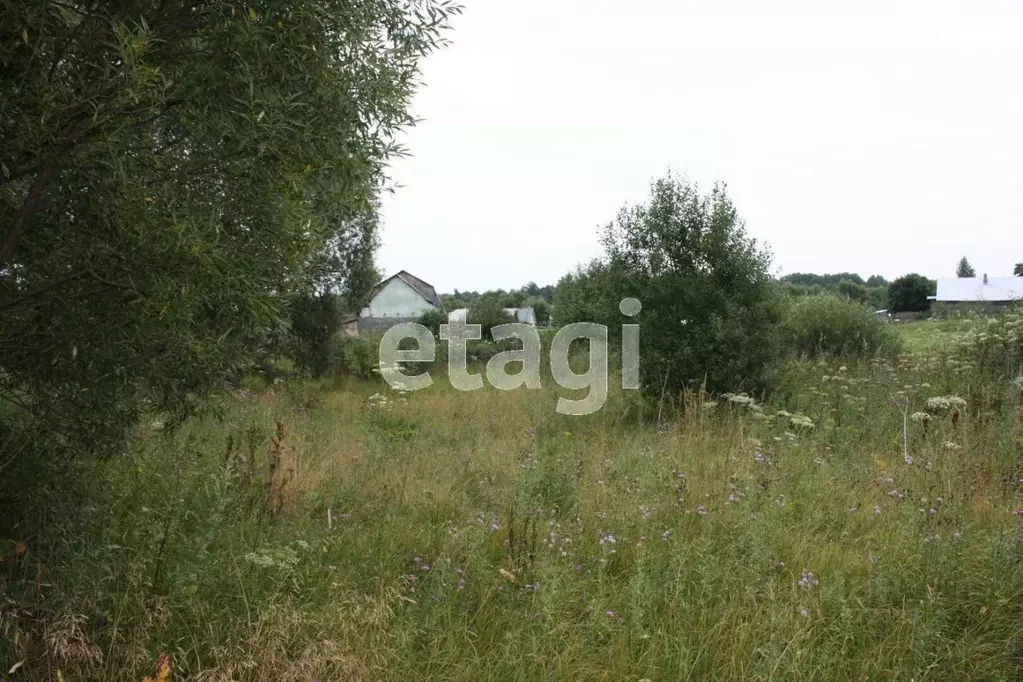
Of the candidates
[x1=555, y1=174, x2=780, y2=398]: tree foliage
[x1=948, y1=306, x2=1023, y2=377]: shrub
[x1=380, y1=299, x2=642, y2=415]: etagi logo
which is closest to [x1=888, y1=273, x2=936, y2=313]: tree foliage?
[x1=380, y1=299, x2=642, y2=415]: etagi logo

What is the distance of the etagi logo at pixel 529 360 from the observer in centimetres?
945

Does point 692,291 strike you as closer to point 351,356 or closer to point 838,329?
point 838,329

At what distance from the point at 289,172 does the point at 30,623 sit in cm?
221

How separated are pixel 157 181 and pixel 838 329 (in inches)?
540

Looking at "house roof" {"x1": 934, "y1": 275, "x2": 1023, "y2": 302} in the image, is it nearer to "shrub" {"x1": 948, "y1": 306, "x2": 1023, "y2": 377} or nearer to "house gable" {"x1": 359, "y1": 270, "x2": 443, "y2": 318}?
"shrub" {"x1": 948, "y1": 306, "x2": 1023, "y2": 377}

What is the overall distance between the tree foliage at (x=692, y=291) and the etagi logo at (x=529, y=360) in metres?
0.36

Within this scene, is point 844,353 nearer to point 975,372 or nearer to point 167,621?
point 975,372

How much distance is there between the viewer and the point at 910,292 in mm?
54438

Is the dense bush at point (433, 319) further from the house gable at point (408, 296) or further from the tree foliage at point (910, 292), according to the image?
the tree foliage at point (910, 292)

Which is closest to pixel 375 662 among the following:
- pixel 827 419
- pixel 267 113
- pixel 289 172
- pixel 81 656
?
pixel 81 656

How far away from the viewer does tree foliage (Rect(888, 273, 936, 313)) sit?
53.7 metres

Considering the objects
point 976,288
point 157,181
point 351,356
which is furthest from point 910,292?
point 157,181

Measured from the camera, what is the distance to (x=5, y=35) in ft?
8.96

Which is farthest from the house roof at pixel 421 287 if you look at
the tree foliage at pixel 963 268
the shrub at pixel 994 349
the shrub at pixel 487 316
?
the tree foliage at pixel 963 268
